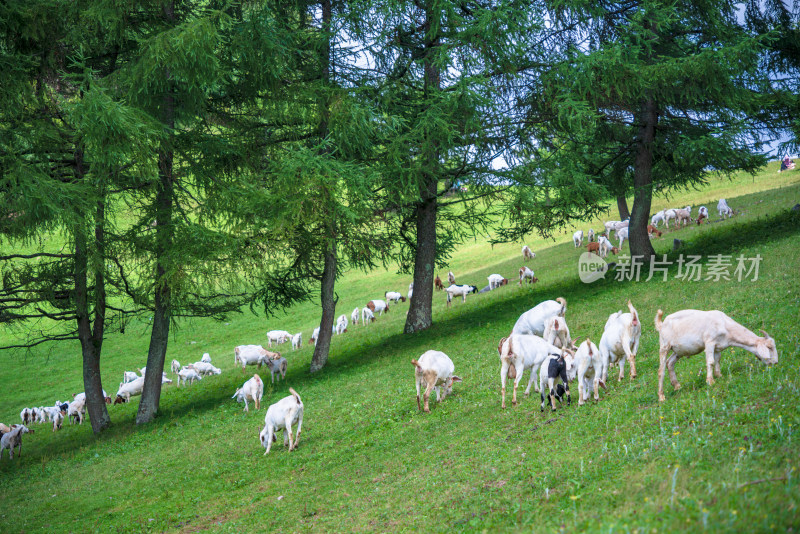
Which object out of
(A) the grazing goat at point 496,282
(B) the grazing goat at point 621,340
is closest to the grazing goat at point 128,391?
(A) the grazing goat at point 496,282

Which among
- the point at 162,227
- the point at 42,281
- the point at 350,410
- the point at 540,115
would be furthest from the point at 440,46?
the point at 42,281

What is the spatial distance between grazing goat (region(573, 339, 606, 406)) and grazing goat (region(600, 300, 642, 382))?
273 millimetres

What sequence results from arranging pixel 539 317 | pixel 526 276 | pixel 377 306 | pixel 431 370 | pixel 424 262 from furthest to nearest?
pixel 377 306, pixel 526 276, pixel 424 262, pixel 539 317, pixel 431 370

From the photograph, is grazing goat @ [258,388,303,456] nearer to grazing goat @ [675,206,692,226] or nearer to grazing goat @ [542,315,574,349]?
grazing goat @ [542,315,574,349]

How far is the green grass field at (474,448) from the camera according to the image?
604 cm

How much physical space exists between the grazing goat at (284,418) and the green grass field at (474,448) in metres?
0.38

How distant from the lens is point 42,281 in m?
18.7

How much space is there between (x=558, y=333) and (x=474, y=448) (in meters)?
3.88

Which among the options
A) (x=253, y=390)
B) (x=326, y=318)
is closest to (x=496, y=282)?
(x=326, y=318)

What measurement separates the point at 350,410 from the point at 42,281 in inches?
415

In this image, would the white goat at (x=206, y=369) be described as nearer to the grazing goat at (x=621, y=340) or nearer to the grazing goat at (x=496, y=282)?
the grazing goat at (x=496, y=282)

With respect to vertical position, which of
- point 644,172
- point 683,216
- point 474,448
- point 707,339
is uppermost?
point 644,172

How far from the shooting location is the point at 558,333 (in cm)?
1256

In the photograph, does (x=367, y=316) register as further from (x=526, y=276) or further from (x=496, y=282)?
(x=526, y=276)
